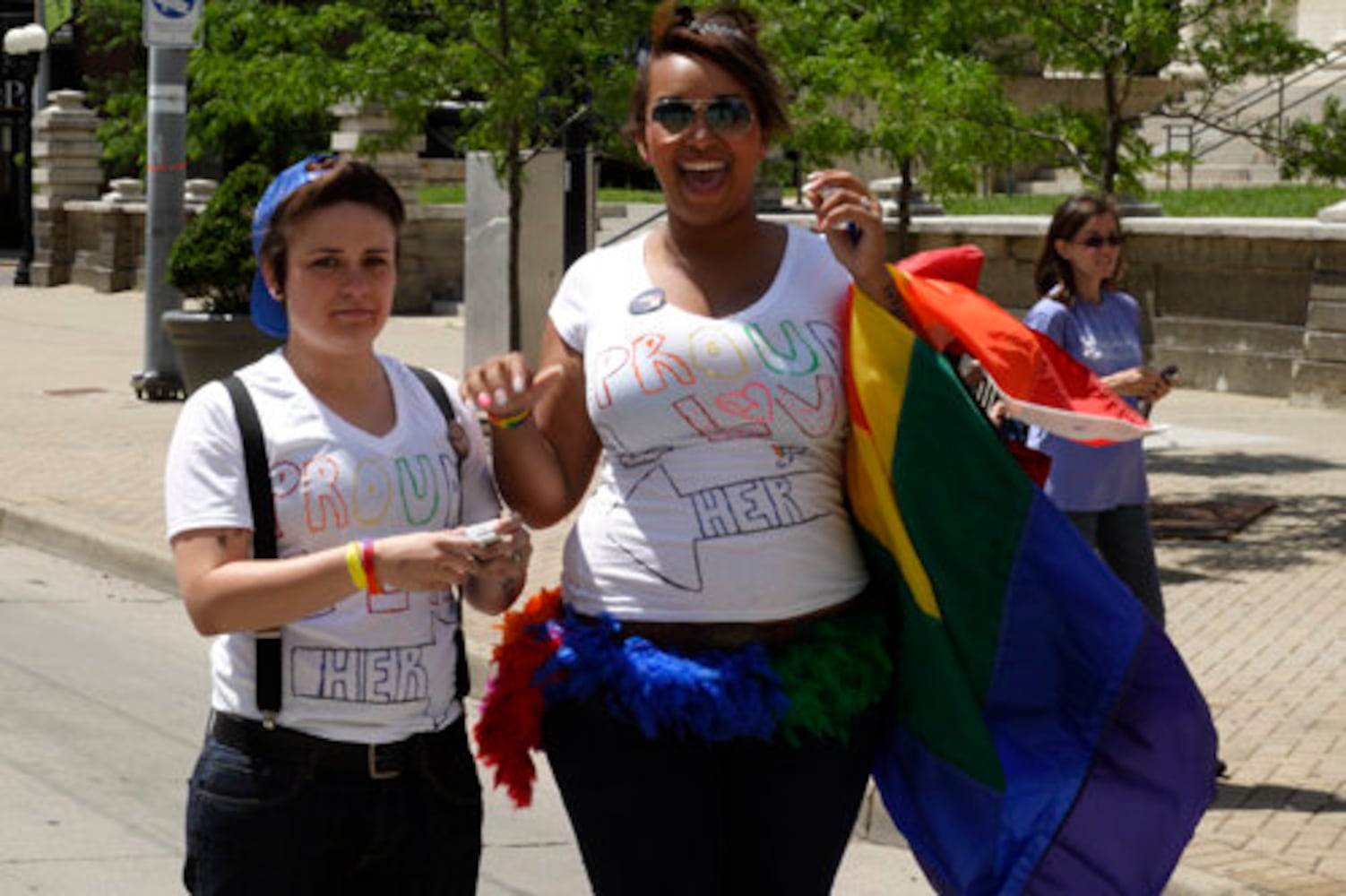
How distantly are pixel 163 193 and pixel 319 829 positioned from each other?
50.8ft

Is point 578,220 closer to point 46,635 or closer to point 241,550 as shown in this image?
point 46,635

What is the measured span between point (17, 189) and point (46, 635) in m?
45.4

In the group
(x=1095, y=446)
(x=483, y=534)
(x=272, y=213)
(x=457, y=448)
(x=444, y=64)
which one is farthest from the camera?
(x=444, y=64)

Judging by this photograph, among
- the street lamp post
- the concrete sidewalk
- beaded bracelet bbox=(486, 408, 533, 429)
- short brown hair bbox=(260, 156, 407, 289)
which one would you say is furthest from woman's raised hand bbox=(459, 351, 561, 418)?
the street lamp post

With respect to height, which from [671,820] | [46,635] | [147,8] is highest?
[147,8]

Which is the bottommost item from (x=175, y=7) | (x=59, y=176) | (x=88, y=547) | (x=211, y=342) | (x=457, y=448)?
(x=88, y=547)

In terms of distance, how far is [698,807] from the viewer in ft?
12.2

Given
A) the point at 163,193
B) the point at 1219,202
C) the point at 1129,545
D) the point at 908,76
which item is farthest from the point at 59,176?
the point at 1129,545

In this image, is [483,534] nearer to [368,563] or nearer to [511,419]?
[368,563]

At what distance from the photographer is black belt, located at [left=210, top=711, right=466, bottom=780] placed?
11.3 feet

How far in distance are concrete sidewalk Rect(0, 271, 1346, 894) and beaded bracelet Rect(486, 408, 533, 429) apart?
9.61ft

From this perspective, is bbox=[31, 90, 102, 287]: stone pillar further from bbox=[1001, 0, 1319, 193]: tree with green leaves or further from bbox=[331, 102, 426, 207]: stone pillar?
bbox=[1001, 0, 1319, 193]: tree with green leaves

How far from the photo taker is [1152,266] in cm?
1936

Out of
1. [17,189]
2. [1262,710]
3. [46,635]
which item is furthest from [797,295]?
[17,189]
